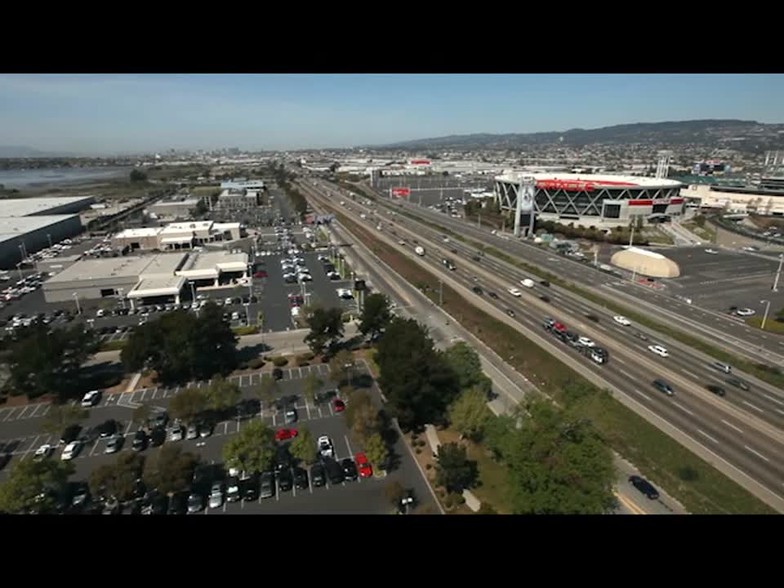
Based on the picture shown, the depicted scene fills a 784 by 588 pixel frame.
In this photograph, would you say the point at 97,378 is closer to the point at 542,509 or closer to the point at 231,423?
the point at 231,423

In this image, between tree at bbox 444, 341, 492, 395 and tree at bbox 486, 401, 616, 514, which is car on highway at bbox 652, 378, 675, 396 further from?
tree at bbox 486, 401, 616, 514

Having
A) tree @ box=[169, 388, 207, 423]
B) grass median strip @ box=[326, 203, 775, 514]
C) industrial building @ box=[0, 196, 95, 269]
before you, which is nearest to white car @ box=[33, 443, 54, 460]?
tree @ box=[169, 388, 207, 423]

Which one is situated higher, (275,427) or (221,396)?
(221,396)

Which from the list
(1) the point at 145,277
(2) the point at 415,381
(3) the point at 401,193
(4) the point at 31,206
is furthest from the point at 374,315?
(3) the point at 401,193

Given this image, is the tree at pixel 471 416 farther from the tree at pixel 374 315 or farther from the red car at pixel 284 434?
the tree at pixel 374 315

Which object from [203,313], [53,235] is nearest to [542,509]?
[203,313]

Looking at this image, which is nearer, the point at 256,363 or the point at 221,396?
the point at 221,396

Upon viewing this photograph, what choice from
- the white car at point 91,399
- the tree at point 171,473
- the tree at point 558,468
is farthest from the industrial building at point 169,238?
the tree at point 558,468

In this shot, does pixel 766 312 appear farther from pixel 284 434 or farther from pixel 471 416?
pixel 284 434
